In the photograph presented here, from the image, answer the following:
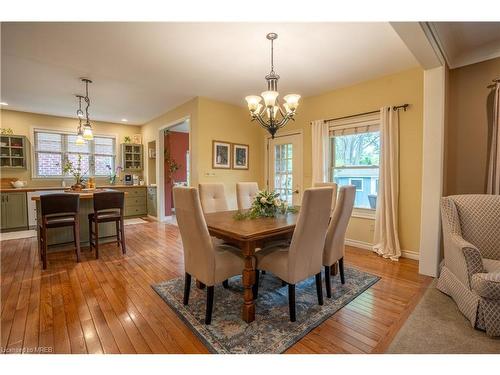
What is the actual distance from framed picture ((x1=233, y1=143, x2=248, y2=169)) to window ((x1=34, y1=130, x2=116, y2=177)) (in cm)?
401

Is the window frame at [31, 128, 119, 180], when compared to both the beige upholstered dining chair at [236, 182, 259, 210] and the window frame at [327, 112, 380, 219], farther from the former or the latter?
the window frame at [327, 112, 380, 219]

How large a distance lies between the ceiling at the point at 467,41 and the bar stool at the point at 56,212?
178 inches

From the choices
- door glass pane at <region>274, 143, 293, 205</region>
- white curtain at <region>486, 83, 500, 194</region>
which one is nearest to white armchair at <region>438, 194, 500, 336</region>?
white curtain at <region>486, 83, 500, 194</region>

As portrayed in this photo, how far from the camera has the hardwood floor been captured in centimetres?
165

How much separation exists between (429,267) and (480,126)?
1.83 metres

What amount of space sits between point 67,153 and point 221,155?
4.35 metres

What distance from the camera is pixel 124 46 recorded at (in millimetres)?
2658

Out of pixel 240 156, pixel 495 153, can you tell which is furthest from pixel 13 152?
pixel 495 153

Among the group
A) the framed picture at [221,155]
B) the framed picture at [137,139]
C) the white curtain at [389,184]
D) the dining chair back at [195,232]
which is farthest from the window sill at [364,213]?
the framed picture at [137,139]

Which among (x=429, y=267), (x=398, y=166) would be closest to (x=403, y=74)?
(x=398, y=166)

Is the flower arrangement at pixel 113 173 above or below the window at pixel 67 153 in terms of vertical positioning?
below

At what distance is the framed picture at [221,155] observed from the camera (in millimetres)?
4602

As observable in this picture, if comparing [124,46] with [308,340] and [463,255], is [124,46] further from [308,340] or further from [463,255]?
[463,255]

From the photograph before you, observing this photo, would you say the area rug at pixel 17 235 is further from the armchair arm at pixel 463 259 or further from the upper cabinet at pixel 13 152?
the armchair arm at pixel 463 259
